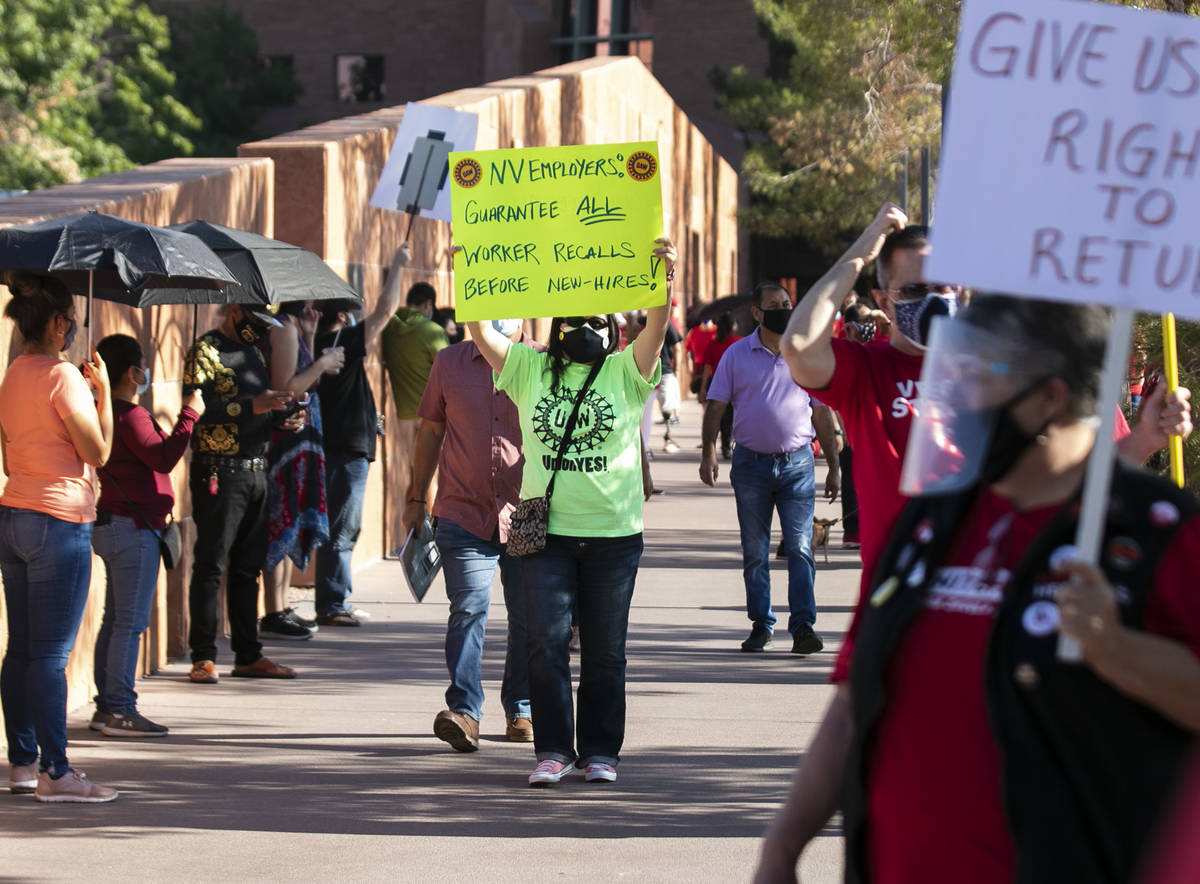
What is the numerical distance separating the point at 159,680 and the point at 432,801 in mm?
2806

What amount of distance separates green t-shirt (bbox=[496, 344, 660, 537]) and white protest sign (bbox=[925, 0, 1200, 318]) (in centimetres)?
388

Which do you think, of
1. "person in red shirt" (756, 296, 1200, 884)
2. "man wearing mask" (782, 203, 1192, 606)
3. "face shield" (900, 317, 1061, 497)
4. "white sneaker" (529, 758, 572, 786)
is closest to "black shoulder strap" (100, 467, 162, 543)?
"white sneaker" (529, 758, 572, 786)

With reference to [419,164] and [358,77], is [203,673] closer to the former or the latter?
[419,164]

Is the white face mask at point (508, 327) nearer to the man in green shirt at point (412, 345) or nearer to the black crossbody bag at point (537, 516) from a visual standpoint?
the black crossbody bag at point (537, 516)

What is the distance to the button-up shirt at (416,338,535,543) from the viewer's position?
7457 mm

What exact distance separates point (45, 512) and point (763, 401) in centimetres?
463

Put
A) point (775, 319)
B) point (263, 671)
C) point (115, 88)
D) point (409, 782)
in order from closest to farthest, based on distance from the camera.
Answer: point (409, 782)
point (263, 671)
point (775, 319)
point (115, 88)

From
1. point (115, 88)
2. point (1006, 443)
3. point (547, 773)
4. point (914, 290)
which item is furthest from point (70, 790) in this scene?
point (115, 88)

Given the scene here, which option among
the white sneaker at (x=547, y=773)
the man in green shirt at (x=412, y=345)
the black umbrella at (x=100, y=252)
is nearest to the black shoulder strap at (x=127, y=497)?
the black umbrella at (x=100, y=252)

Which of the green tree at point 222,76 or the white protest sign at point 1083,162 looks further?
the green tree at point 222,76

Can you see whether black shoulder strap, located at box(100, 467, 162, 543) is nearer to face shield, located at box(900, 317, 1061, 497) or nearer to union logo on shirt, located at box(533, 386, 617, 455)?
union logo on shirt, located at box(533, 386, 617, 455)

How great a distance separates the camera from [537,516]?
6.55 metres

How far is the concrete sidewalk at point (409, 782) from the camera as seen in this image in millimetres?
5746

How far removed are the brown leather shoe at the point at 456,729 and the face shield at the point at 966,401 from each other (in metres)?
4.75
